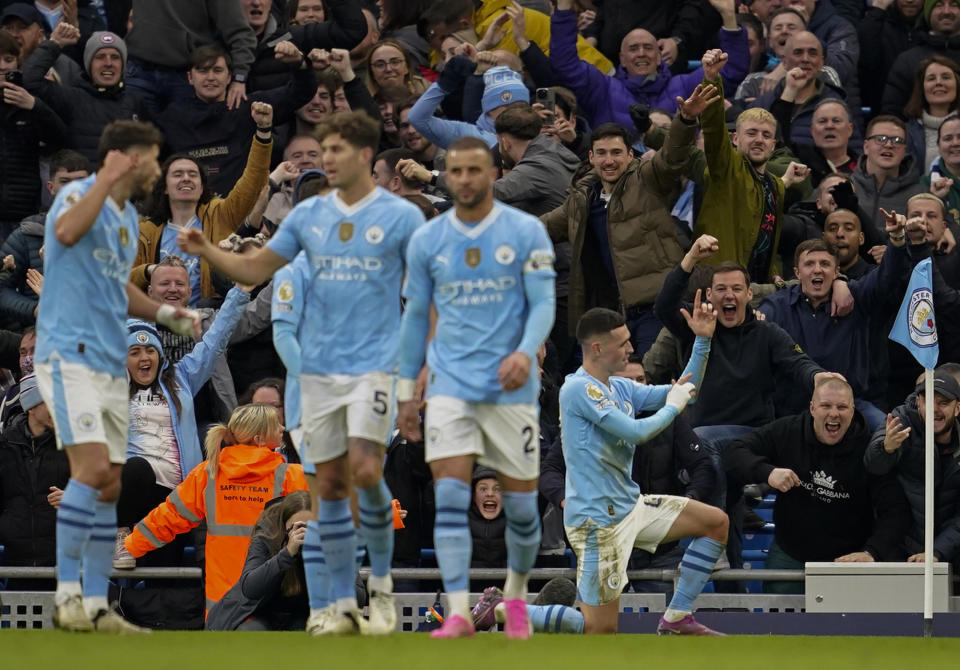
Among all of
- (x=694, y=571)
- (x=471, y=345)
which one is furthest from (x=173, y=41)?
(x=471, y=345)

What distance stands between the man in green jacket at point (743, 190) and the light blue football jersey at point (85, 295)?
6111 millimetres

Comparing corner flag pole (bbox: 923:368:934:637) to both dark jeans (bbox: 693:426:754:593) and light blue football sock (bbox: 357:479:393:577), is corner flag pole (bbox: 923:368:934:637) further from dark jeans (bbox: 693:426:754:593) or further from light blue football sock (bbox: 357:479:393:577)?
light blue football sock (bbox: 357:479:393:577)

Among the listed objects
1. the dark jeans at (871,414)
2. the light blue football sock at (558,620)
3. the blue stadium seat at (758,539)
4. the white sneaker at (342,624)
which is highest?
the dark jeans at (871,414)

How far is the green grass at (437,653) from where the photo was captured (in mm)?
8258

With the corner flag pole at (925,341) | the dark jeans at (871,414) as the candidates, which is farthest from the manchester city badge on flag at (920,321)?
the dark jeans at (871,414)

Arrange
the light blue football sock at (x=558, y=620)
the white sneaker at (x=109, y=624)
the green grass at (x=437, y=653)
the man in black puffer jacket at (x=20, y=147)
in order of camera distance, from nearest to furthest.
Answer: the green grass at (x=437, y=653)
the white sneaker at (x=109, y=624)
the light blue football sock at (x=558, y=620)
the man in black puffer jacket at (x=20, y=147)

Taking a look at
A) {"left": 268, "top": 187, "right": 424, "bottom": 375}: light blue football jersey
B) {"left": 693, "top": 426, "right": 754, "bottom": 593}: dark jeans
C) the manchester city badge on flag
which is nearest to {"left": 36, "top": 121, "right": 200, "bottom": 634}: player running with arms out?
{"left": 268, "top": 187, "right": 424, "bottom": 375}: light blue football jersey

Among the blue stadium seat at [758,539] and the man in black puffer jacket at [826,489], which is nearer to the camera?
the man in black puffer jacket at [826,489]

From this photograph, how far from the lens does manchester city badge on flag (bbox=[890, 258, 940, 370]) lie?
13.0 m

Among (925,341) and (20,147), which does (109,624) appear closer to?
(925,341)

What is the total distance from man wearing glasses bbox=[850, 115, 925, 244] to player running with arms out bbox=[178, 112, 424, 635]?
7.59 metres

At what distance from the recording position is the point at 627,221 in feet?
49.1

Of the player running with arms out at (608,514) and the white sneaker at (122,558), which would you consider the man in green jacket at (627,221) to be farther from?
the white sneaker at (122,558)

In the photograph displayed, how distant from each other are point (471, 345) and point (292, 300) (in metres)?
1.89
